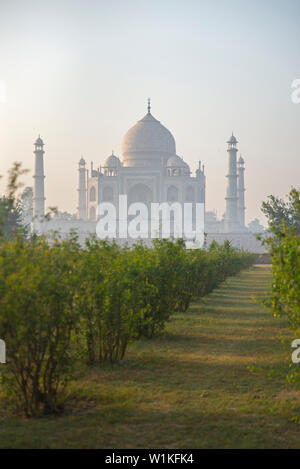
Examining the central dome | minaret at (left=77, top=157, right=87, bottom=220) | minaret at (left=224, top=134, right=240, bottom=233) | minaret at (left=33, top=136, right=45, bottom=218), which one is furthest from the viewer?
minaret at (left=77, top=157, right=87, bottom=220)

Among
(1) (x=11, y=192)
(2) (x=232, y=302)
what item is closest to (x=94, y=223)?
(2) (x=232, y=302)

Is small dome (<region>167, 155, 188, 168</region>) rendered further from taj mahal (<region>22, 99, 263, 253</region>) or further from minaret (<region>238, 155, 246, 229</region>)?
minaret (<region>238, 155, 246, 229</region>)

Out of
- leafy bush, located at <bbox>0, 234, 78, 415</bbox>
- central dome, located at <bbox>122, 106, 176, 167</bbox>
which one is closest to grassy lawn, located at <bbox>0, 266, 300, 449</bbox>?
leafy bush, located at <bbox>0, 234, 78, 415</bbox>

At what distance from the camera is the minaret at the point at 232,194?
146ft

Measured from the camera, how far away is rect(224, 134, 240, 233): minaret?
146 feet

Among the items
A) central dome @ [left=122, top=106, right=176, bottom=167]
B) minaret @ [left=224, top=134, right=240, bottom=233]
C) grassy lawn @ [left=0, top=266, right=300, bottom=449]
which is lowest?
grassy lawn @ [left=0, top=266, right=300, bottom=449]

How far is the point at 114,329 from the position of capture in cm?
465

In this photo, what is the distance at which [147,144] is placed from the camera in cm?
4588

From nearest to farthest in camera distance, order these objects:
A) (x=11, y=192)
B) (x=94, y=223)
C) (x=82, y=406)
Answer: (x=11, y=192) < (x=82, y=406) < (x=94, y=223)

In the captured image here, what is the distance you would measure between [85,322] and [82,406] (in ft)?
3.12

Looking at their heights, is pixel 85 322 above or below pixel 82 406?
above

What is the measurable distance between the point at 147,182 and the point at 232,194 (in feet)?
21.8
